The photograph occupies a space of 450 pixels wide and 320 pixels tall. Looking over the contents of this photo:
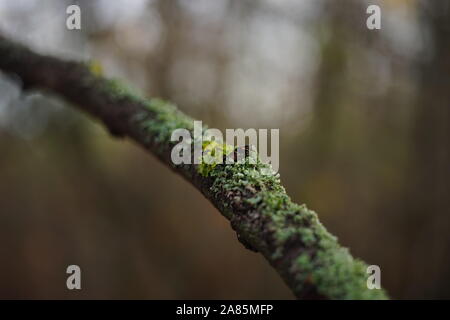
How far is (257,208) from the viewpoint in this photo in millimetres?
1413

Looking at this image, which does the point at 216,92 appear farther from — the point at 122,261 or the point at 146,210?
the point at 122,261

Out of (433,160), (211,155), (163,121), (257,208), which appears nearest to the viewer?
(257,208)

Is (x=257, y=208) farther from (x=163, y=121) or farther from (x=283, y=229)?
(x=163, y=121)

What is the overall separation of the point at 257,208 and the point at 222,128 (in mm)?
7626

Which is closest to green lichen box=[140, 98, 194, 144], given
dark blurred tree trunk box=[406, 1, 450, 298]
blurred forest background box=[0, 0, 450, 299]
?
blurred forest background box=[0, 0, 450, 299]

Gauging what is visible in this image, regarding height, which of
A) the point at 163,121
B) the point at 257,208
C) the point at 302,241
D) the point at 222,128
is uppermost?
the point at 222,128

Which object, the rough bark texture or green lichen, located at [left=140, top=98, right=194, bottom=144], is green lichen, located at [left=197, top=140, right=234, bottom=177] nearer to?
the rough bark texture

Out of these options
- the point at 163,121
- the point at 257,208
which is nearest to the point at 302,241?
the point at 257,208

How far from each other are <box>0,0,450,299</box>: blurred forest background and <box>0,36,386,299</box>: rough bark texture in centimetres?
556

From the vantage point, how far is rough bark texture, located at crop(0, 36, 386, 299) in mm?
1161

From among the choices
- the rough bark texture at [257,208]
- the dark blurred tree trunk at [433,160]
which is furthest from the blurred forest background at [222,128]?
the rough bark texture at [257,208]

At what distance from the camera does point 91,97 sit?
269 centimetres
